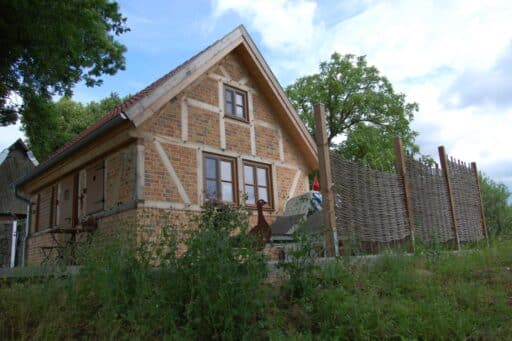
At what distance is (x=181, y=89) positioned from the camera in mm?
9453

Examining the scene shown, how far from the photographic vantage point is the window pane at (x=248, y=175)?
10.7 m

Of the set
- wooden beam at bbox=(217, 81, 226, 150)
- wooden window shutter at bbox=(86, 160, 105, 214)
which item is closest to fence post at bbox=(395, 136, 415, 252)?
wooden beam at bbox=(217, 81, 226, 150)

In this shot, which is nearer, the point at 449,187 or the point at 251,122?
the point at 449,187

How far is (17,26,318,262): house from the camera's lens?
864cm

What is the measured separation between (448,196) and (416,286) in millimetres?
3882

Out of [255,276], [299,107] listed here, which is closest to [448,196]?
[255,276]

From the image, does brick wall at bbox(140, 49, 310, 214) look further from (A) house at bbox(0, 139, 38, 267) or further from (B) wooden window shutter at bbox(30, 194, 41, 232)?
(A) house at bbox(0, 139, 38, 267)

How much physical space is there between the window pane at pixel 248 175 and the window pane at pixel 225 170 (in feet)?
1.70

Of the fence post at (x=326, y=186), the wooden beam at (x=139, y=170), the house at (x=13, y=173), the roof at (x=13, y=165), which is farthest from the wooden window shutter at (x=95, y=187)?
the roof at (x=13, y=165)

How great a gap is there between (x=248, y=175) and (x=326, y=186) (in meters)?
5.49

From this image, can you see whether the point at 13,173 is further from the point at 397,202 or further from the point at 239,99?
the point at 397,202

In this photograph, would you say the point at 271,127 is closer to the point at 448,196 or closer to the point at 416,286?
the point at 448,196

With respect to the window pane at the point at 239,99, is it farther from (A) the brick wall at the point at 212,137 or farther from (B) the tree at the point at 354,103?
(B) the tree at the point at 354,103

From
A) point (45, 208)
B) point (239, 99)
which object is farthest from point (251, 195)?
point (45, 208)
